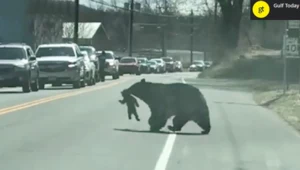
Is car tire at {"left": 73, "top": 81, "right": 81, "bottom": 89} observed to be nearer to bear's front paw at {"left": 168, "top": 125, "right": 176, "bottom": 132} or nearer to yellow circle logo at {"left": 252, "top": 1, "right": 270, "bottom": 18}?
yellow circle logo at {"left": 252, "top": 1, "right": 270, "bottom": 18}

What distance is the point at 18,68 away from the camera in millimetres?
29250

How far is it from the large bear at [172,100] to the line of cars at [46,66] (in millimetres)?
15284

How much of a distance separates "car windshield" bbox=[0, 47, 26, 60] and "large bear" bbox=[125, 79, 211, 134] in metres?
16.1

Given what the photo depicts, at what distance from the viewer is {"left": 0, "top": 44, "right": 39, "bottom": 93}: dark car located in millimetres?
29281

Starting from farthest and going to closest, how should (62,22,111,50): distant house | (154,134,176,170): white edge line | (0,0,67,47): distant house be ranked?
(62,22,111,50): distant house → (0,0,67,47): distant house → (154,134,176,170): white edge line

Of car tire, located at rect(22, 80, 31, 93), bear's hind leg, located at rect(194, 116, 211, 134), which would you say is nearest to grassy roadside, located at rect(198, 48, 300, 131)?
car tire, located at rect(22, 80, 31, 93)

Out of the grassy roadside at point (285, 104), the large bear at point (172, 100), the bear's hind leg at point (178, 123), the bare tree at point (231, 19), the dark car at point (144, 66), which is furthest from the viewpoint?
the dark car at point (144, 66)

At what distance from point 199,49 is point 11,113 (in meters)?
131

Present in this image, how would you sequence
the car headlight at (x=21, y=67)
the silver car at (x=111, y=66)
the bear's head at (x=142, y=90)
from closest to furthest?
1. the bear's head at (x=142, y=90)
2. the car headlight at (x=21, y=67)
3. the silver car at (x=111, y=66)

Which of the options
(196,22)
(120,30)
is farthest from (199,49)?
(196,22)

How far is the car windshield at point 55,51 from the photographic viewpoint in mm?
34569

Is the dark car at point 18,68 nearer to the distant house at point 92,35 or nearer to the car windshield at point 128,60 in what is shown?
the car windshield at point 128,60

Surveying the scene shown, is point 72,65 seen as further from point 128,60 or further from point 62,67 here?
point 128,60

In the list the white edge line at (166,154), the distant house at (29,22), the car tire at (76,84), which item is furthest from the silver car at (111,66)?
the white edge line at (166,154)
